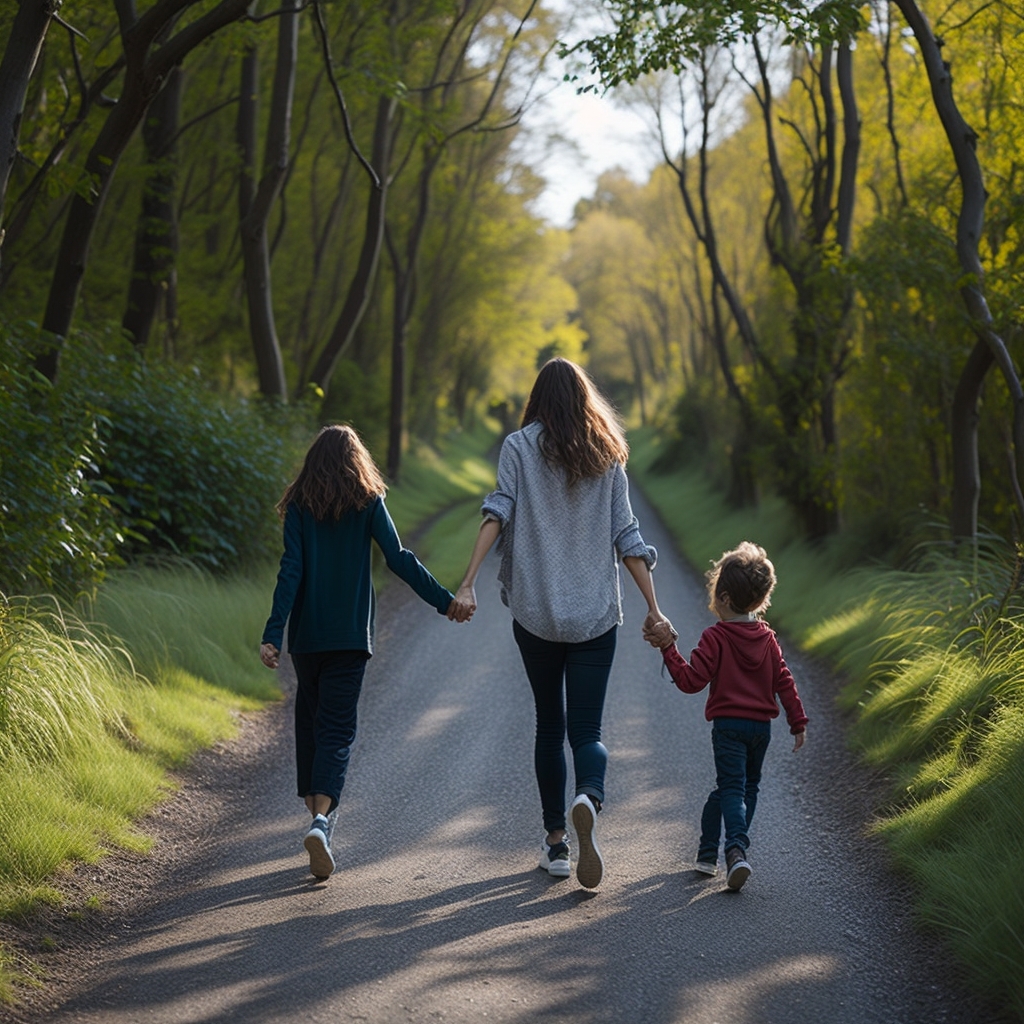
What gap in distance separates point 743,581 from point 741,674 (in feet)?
1.31

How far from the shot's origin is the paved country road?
416cm

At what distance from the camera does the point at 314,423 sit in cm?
1769

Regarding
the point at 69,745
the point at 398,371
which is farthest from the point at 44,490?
the point at 398,371

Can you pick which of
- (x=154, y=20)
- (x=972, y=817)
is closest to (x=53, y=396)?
(x=154, y=20)

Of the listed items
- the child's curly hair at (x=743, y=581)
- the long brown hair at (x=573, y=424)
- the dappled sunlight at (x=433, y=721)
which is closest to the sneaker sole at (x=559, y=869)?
the child's curly hair at (x=743, y=581)

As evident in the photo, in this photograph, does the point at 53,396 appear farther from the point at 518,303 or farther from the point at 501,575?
the point at 518,303

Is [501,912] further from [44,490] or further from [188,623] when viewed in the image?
[188,623]

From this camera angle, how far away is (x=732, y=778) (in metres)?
5.46

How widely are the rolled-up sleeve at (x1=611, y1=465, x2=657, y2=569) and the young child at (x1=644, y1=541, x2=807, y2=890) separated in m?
0.35

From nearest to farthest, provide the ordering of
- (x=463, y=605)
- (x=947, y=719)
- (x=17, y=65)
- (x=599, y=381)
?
(x=463, y=605)
(x=947, y=719)
(x=17, y=65)
(x=599, y=381)

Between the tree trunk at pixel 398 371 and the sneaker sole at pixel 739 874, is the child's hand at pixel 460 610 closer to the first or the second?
the sneaker sole at pixel 739 874

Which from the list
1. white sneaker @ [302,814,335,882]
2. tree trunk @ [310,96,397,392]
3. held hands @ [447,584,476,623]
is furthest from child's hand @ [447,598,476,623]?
tree trunk @ [310,96,397,392]

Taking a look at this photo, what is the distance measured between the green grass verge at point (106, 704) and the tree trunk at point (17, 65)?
260 cm

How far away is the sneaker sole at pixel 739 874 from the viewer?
17.2ft
